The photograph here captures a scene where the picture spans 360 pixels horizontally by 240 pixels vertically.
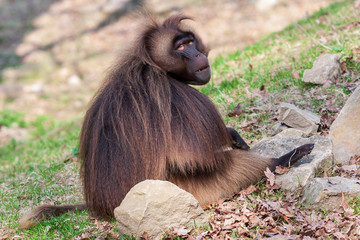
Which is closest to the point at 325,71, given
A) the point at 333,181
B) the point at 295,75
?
the point at 295,75

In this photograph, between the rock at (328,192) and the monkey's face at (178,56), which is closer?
the rock at (328,192)

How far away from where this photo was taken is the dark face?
167 inches

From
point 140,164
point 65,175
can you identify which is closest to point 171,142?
point 140,164

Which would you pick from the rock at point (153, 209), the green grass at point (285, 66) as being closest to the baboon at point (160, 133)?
the rock at point (153, 209)

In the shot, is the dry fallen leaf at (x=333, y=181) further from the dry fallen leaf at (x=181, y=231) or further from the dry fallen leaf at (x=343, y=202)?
the dry fallen leaf at (x=181, y=231)

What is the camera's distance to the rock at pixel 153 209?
3.57 metres

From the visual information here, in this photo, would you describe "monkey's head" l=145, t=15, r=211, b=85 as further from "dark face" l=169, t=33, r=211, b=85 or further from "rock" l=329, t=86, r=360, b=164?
"rock" l=329, t=86, r=360, b=164

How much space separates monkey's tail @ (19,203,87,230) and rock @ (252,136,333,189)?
198 cm

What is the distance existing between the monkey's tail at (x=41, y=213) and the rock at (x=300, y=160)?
1977 mm

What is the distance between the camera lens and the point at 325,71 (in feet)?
19.9

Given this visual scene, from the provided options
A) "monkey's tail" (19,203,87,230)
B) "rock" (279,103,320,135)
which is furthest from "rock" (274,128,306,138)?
"monkey's tail" (19,203,87,230)

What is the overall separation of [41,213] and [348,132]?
317 centimetres

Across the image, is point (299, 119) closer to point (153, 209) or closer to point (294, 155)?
point (294, 155)

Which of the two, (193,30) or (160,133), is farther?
(193,30)
